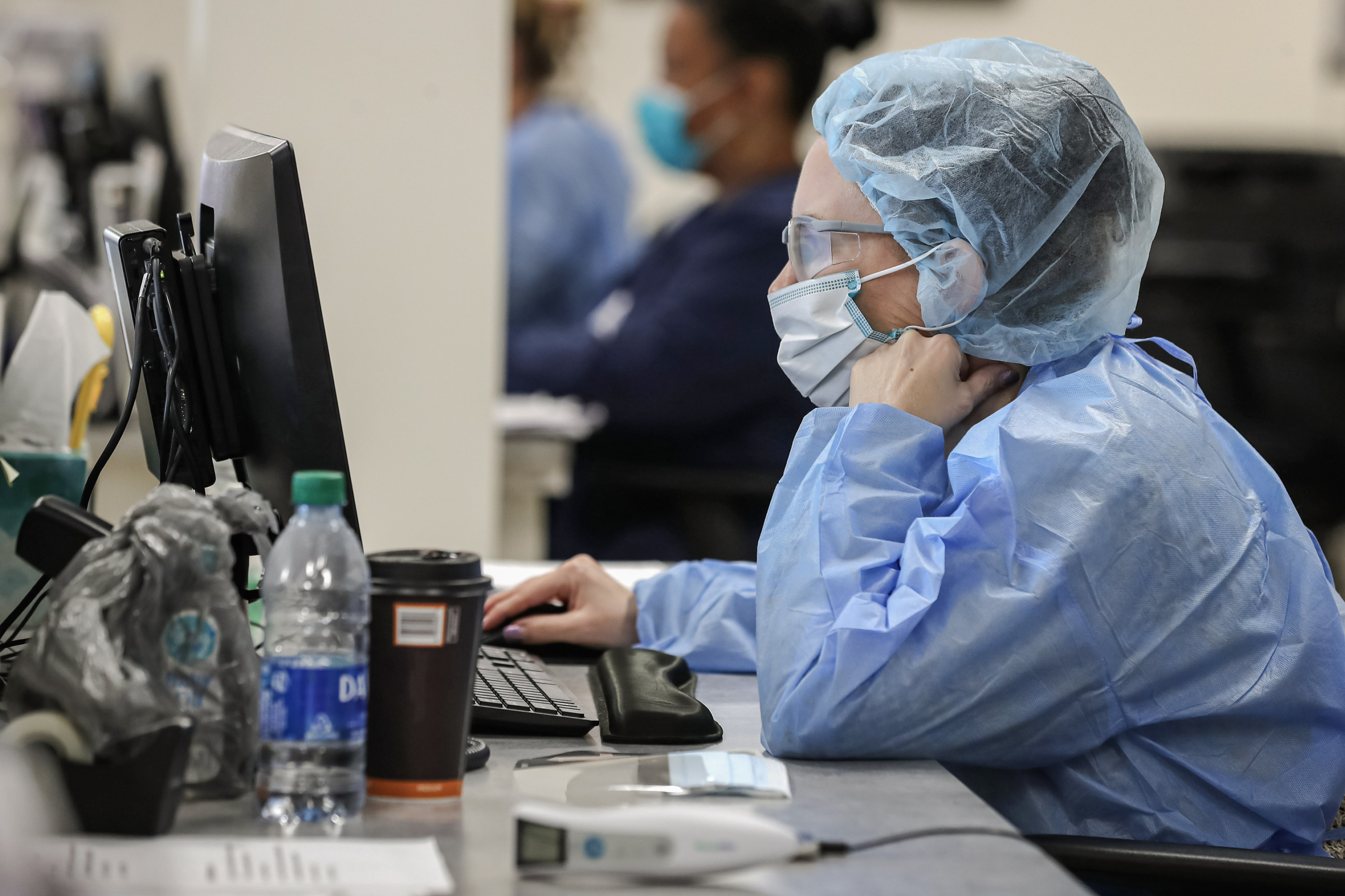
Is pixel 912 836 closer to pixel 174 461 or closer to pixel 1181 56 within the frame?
pixel 174 461

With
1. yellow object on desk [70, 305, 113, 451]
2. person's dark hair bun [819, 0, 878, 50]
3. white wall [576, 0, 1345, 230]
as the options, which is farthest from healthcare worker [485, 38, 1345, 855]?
white wall [576, 0, 1345, 230]

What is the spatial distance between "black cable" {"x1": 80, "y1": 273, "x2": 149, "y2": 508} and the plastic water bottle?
280mm

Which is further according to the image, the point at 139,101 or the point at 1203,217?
the point at 1203,217

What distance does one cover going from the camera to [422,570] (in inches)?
34.1

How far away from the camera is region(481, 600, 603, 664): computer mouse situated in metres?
1.48

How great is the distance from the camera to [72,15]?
456 cm

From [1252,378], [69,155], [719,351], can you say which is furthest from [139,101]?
[1252,378]

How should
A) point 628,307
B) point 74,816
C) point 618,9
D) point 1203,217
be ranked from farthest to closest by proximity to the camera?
point 618,9 < point 1203,217 < point 628,307 < point 74,816

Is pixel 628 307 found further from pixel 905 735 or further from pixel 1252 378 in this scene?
pixel 905 735

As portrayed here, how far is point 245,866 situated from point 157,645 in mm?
154

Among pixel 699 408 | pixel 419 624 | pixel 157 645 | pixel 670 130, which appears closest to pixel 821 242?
pixel 419 624

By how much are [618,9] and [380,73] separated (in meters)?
2.94

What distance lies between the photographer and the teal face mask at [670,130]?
3.68 m

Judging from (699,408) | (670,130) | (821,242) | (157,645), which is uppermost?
(821,242)
